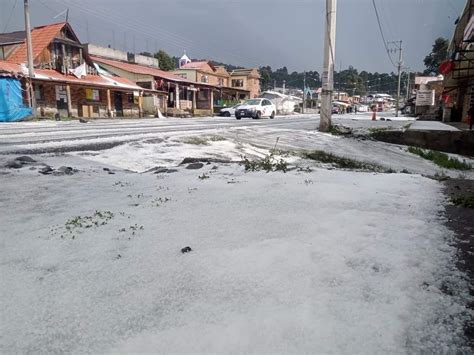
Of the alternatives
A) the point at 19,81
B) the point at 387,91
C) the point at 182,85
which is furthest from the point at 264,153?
the point at 387,91

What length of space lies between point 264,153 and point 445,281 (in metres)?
6.01

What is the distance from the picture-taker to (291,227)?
9.38 ft

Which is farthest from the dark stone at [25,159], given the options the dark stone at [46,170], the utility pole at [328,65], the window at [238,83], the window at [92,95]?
the window at [238,83]

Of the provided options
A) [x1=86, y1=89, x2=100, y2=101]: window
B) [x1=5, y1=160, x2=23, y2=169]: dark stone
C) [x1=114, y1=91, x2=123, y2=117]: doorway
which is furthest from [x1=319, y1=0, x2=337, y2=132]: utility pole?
[x1=114, y1=91, x2=123, y2=117]: doorway

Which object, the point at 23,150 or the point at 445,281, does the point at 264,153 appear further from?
the point at 445,281

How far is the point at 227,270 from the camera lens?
84.9 inches

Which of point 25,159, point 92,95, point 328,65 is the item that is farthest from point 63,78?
point 25,159

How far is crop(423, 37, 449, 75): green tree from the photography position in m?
67.1

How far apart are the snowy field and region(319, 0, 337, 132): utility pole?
30.6ft

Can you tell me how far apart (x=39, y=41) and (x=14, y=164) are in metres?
24.0

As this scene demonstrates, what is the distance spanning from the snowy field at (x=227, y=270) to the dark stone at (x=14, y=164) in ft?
3.73

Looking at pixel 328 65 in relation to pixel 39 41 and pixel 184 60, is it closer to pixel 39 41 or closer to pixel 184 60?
pixel 39 41

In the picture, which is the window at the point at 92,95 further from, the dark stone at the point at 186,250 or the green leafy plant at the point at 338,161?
the dark stone at the point at 186,250

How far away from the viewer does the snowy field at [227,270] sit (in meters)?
1.60
